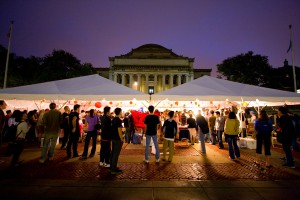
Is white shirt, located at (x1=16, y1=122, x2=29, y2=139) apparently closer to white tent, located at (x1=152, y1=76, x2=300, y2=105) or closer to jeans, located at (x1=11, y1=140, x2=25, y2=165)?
jeans, located at (x1=11, y1=140, x2=25, y2=165)

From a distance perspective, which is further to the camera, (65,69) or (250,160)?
(65,69)

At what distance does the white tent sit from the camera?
9.75 metres

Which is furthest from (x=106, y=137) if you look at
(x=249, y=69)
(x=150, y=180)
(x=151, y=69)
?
(x=151, y=69)

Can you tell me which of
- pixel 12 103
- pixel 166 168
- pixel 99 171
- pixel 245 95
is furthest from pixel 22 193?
pixel 12 103

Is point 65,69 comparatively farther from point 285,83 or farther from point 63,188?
point 285,83

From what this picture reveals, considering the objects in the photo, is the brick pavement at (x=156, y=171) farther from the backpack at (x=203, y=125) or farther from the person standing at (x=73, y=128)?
the backpack at (x=203, y=125)

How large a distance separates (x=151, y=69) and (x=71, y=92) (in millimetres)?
52019

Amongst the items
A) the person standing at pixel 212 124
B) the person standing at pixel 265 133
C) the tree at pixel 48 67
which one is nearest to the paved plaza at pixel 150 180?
the person standing at pixel 265 133

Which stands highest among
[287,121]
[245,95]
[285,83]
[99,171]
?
[285,83]

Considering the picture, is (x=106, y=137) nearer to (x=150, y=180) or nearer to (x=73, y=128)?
(x=73, y=128)

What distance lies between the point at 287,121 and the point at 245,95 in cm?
343

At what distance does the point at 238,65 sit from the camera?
4372 centimetres

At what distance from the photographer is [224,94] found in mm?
9938

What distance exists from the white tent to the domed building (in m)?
49.8
